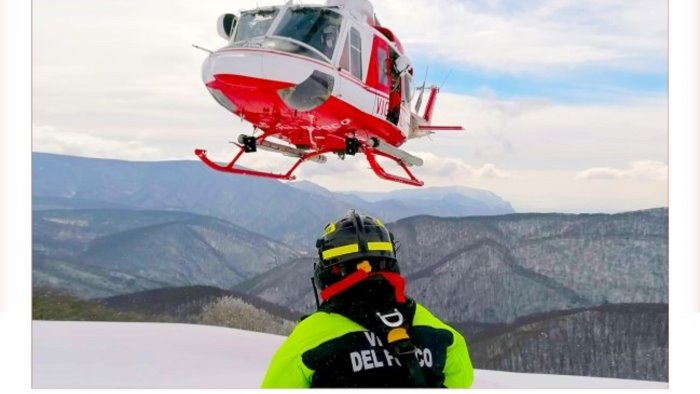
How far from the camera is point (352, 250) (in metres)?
2.14

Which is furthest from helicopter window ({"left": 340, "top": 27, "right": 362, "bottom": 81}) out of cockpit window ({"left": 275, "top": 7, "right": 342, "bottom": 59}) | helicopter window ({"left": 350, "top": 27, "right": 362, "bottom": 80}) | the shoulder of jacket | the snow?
the shoulder of jacket

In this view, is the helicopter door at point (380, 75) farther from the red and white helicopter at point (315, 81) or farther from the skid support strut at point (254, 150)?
the skid support strut at point (254, 150)

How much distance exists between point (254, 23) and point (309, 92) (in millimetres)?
1036

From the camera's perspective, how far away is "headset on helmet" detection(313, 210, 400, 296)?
2.13 metres

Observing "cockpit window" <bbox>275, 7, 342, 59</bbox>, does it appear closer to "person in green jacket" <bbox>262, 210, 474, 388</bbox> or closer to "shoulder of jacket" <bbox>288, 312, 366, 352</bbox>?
"person in green jacket" <bbox>262, 210, 474, 388</bbox>

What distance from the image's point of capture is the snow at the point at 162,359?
5.80 m

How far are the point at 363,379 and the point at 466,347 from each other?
0.40m

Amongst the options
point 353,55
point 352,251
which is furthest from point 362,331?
point 353,55

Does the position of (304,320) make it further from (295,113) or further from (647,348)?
(647,348)

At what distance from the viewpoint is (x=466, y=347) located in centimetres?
227

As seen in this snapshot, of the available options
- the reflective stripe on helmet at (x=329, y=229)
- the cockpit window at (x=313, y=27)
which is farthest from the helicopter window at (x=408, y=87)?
the reflective stripe on helmet at (x=329, y=229)

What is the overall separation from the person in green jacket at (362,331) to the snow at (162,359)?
3.43 meters

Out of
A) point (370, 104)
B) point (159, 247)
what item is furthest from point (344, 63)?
point (159, 247)

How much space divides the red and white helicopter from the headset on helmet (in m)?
4.22
